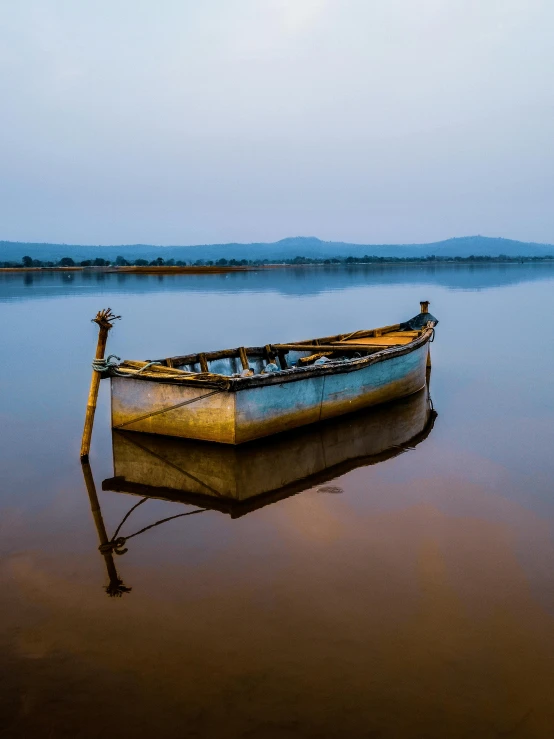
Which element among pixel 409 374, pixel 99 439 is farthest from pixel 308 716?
pixel 409 374

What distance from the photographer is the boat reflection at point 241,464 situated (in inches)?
321

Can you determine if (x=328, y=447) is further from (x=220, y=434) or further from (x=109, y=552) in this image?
(x=109, y=552)

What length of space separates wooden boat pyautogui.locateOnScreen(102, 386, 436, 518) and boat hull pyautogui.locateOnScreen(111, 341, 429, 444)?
23cm

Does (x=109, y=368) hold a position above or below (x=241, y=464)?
above

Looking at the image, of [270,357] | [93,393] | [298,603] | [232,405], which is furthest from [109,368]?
[298,603]

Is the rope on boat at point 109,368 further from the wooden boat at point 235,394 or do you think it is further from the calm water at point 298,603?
the calm water at point 298,603

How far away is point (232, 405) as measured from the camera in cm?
939

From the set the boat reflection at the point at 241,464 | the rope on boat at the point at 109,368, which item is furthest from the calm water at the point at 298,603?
the rope on boat at the point at 109,368

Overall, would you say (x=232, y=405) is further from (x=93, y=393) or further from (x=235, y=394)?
(x=93, y=393)

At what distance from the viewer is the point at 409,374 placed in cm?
1385

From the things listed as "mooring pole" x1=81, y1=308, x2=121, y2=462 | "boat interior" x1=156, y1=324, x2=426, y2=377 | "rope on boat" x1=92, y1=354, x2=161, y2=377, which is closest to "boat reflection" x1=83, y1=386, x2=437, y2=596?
"mooring pole" x1=81, y1=308, x2=121, y2=462

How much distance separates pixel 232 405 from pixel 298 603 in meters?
4.30

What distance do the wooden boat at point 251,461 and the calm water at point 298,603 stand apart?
31 cm

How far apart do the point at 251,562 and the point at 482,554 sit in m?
2.46
